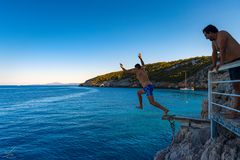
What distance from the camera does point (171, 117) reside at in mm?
10391

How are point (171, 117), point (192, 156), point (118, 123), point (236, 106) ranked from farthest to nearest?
point (118, 123), point (171, 117), point (192, 156), point (236, 106)

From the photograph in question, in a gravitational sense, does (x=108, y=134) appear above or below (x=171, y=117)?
below

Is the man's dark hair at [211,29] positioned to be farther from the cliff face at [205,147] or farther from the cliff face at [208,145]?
the cliff face at [205,147]

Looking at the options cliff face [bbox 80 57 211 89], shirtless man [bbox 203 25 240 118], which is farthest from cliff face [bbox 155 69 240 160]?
cliff face [bbox 80 57 211 89]

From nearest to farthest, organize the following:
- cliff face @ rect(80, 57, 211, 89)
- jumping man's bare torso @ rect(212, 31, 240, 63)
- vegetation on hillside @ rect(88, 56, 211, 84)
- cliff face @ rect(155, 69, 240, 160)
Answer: jumping man's bare torso @ rect(212, 31, 240, 63), cliff face @ rect(155, 69, 240, 160), cliff face @ rect(80, 57, 211, 89), vegetation on hillside @ rect(88, 56, 211, 84)

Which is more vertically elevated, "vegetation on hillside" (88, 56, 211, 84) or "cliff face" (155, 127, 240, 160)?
"vegetation on hillside" (88, 56, 211, 84)

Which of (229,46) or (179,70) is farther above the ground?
(179,70)

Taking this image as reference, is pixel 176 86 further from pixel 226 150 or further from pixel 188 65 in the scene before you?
pixel 226 150

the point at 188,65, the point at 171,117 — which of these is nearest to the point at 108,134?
the point at 171,117

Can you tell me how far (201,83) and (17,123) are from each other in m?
102

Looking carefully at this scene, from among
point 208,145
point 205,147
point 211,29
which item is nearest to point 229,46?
point 211,29

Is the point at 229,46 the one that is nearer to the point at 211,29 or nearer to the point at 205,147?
the point at 211,29

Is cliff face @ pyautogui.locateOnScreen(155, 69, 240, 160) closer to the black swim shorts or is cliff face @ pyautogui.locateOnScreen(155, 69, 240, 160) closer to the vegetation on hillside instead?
the black swim shorts

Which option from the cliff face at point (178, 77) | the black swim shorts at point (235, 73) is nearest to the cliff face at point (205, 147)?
the black swim shorts at point (235, 73)
